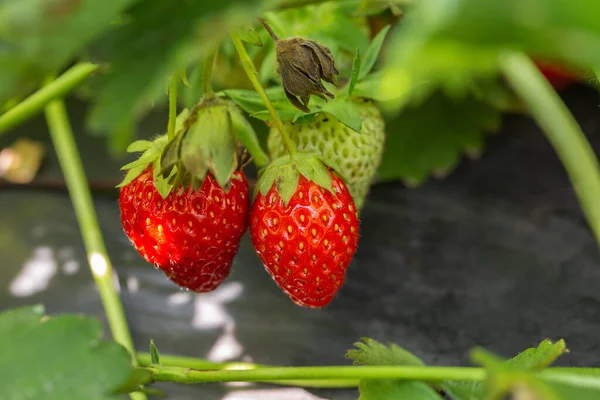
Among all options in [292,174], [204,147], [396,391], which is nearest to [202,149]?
[204,147]

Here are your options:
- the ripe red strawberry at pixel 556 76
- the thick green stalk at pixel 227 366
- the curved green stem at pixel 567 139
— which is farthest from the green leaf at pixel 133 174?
the ripe red strawberry at pixel 556 76

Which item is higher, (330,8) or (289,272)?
(330,8)

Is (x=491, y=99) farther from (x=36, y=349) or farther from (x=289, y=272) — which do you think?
(x=36, y=349)

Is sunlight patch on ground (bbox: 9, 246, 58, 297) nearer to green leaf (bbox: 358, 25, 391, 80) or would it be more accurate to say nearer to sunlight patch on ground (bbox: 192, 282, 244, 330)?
sunlight patch on ground (bbox: 192, 282, 244, 330)

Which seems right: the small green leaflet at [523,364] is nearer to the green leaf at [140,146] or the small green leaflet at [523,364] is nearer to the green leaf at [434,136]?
the green leaf at [140,146]

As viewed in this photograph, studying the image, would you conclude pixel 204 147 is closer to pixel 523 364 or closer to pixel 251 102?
pixel 251 102

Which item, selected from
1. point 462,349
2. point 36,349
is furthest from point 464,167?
point 36,349
